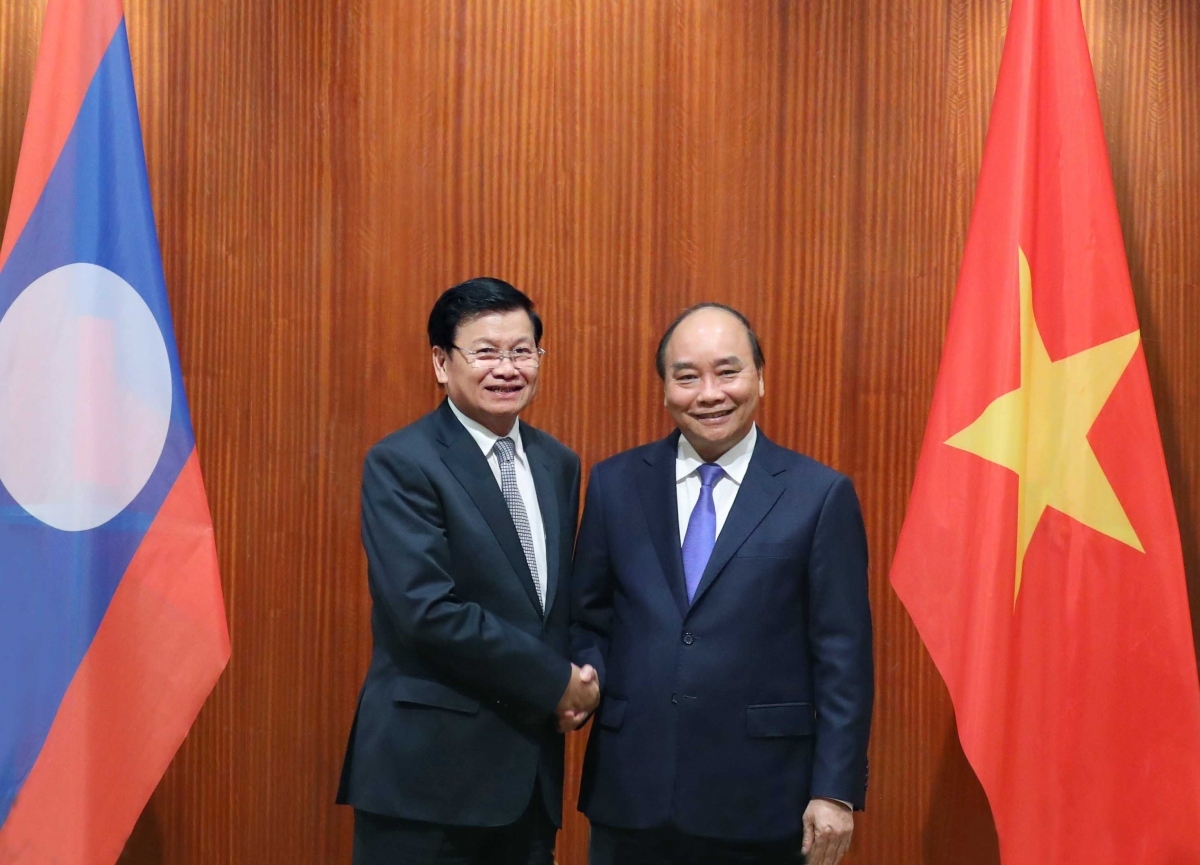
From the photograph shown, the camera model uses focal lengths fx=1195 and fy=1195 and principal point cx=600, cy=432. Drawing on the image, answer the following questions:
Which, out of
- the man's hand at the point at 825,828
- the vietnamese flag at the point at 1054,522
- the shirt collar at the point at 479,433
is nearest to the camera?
the man's hand at the point at 825,828

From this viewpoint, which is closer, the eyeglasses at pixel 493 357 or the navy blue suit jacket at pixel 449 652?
the navy blue suit jacket at pixel 449 652

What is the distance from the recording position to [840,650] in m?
2.00

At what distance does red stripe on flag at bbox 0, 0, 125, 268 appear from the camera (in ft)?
7.79

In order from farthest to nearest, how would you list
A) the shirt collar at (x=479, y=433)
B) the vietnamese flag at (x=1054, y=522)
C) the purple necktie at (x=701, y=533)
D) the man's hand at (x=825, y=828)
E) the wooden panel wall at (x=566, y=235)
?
1. the wooden panel wall at (x=566, y=235)
2. the vietnamese flag at (x=1054, y=522)
3. the shirt collar at (x=479, y=433)
4. the purple necktie at (x=701, y=533)
5. the man's hand at (x=825, y=828)

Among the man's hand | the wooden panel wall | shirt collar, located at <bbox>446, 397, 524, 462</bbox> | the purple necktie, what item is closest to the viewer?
the man's hand

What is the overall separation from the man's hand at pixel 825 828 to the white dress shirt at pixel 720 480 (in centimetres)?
49

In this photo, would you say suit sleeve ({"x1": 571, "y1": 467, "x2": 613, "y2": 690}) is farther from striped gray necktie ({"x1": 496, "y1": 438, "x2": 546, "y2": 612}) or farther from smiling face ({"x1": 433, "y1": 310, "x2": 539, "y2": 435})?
smiling face ({"x1": 433, "y1": 310, "x2": 539, "y2": 435})

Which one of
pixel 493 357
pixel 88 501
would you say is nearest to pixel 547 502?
pixel 493 357

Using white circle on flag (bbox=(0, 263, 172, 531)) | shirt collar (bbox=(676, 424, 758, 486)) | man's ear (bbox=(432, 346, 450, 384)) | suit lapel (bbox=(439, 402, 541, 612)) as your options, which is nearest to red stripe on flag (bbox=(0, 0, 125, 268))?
white circle on flag (bbox=(0, 263, 172, 531))

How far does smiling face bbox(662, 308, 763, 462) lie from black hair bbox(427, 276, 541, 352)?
1.03 ft

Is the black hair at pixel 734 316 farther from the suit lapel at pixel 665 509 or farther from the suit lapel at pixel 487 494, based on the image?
the suit lapel at pixel 487 494

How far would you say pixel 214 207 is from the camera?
2926 millimetres

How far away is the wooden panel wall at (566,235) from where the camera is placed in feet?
9.51

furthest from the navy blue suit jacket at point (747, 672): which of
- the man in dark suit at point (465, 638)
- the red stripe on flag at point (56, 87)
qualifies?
the red stripe on flag at point (56, 87)
